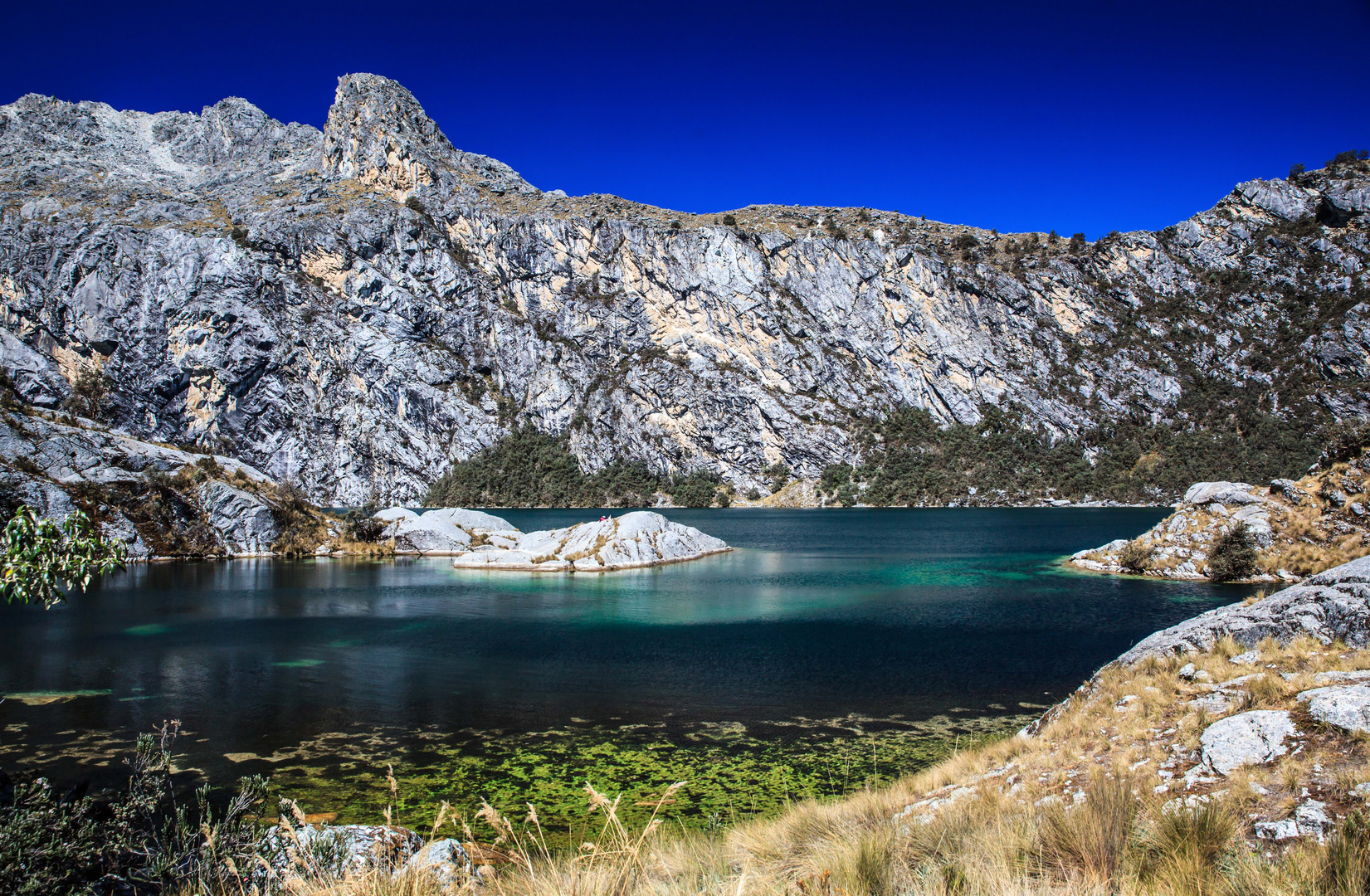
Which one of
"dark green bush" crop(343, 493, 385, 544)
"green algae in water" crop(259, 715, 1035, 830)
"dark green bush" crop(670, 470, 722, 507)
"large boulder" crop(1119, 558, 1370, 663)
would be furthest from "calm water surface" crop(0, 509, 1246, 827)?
"dark green bush" crop(670, 470, 722, 507)

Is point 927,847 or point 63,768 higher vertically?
point 927,847

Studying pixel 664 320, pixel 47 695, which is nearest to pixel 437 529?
pixel 47 695

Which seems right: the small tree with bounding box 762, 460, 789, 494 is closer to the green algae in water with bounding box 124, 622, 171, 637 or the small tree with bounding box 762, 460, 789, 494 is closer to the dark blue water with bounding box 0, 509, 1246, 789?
the dark blue water with bounding box 0, 509, 1246, 789

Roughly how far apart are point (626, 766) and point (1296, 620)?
1109 centimetres

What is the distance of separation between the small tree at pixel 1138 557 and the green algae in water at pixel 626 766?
31.4m

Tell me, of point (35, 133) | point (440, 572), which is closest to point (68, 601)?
point (440, 572)

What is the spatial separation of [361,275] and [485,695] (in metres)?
159

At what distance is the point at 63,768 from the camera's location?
13.3 metres

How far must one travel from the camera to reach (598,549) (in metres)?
50.4

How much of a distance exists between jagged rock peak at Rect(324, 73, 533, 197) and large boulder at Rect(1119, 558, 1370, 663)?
632 ft

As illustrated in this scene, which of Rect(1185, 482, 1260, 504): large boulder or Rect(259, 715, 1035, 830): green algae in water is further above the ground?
Rect(1185, 482, 1260, 504): large boulder

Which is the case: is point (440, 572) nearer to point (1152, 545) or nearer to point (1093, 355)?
point (1152, 545)

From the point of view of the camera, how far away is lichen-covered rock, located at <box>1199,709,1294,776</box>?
25.0 feet

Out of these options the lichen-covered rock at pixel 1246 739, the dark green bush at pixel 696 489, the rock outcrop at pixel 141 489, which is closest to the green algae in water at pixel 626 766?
the lichen-covered rock at pixel 1246 739
